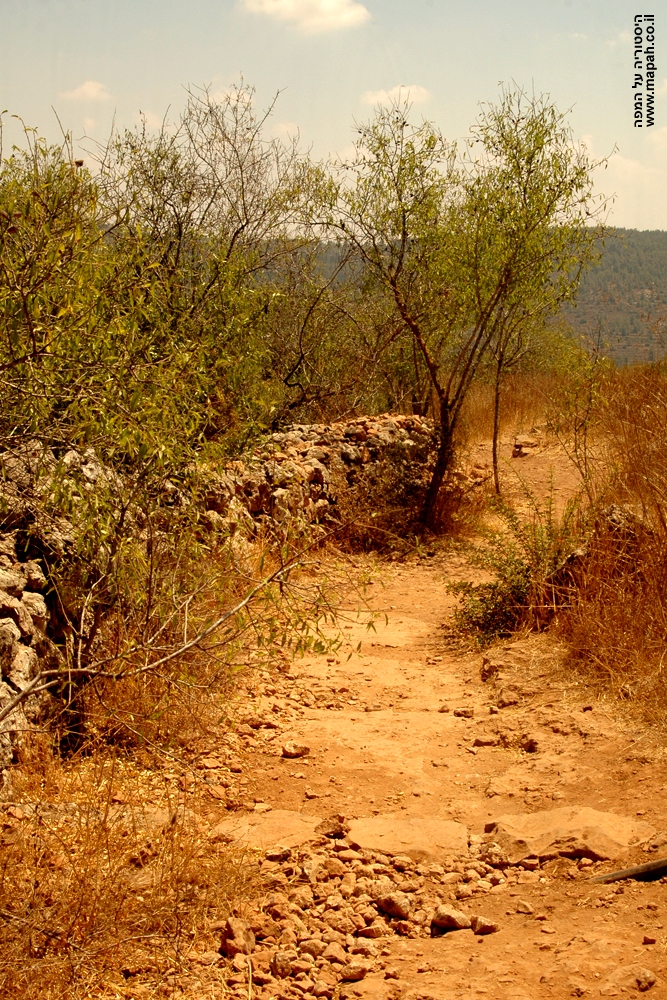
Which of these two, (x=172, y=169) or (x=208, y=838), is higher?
(x=172, y=169)

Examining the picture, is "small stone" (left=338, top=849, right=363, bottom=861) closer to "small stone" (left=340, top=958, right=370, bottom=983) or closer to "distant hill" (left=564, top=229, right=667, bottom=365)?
"small stone" (left=340, top=958, right=370, bottom=983)

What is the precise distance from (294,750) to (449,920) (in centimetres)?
169

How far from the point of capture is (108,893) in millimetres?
2945

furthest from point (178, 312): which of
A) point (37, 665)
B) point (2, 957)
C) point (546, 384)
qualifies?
point (546, 384)

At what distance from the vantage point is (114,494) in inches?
179

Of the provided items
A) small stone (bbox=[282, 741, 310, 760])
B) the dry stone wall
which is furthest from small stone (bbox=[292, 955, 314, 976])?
the dry stone wall

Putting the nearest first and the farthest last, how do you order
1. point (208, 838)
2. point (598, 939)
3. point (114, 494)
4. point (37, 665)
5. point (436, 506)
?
1. point (598, 939)
2. point (208, 838)
3. point (37, 665)
4. point (114, 494)
5. point (436, 506)

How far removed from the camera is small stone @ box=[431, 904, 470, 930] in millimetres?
3115

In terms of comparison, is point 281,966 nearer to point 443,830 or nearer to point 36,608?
point 443,830

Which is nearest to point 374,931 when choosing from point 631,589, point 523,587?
point 631,589

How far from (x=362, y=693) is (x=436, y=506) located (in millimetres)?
4208

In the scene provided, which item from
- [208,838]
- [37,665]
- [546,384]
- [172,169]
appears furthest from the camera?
[546,384]

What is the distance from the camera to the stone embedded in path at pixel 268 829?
3.73 meters

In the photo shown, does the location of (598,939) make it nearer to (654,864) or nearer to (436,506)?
(654,864)
